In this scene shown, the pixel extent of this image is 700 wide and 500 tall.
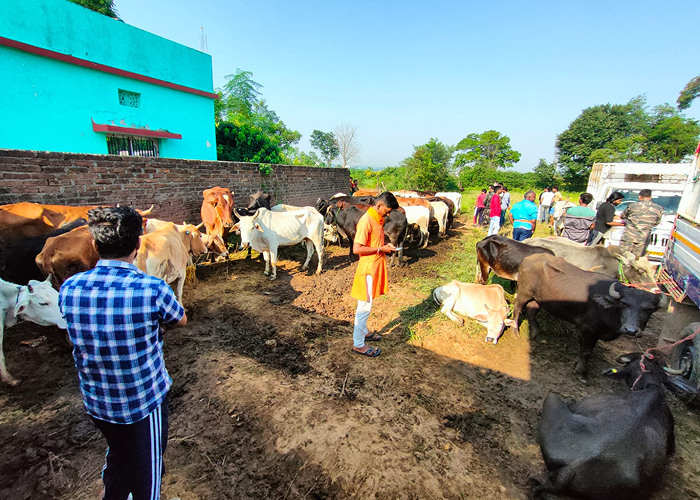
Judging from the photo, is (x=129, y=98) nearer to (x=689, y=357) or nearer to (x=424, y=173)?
(x=689, y=357)

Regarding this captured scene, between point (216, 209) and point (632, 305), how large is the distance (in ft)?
26.1

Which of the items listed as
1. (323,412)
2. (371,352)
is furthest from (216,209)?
(323,412)

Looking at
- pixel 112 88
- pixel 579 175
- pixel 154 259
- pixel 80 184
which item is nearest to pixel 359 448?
pixel 154 259

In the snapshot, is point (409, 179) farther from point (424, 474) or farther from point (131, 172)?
point (424, 474)

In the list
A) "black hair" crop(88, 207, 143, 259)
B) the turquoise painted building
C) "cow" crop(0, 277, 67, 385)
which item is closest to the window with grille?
the turquoise painted building

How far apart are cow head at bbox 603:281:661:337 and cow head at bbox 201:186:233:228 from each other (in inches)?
299

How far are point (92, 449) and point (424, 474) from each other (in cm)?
274

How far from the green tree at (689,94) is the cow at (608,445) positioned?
51.7 m

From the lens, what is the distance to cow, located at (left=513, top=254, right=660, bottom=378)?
3.50 meters

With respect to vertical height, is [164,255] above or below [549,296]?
above

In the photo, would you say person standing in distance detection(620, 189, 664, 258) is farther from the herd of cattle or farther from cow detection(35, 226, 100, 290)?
cow detection(35, 226, 100, 290)

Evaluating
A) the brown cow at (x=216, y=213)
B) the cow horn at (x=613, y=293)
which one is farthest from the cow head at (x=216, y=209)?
the cow horn at (x=613, y=293)

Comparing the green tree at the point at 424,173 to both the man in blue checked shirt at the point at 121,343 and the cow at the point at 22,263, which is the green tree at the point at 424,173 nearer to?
the cow at the point at 22,263

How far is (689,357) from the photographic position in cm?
332
